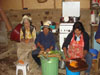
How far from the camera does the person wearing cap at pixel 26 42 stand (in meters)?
3.88

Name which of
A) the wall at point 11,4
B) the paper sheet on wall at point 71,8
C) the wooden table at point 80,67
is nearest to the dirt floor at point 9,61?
the wooden table at point 80,67

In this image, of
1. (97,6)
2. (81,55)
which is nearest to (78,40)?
(81,55)

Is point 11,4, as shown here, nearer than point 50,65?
No

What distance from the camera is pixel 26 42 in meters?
4.05

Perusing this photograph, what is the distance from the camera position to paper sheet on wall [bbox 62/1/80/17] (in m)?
5.21

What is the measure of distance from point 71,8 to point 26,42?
2.08m

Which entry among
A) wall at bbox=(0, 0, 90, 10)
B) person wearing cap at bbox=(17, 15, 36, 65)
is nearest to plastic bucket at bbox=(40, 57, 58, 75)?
person wearing cap at bbox=(17, 15, 36, 65)

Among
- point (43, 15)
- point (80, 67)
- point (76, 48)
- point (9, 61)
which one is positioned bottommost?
point (9, 61)

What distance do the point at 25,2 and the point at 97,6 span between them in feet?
8.09

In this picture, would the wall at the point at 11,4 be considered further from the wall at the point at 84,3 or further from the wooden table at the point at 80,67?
the wooden table at the point at 80,67

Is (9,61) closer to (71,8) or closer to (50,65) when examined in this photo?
(50,65)

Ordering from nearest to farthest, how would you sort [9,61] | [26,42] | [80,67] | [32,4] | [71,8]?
[80,67] < [26,42] < [9,61] < [71,8] < [32,4]

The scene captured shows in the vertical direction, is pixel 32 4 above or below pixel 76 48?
above

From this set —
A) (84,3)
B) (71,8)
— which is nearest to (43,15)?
(71,8)
